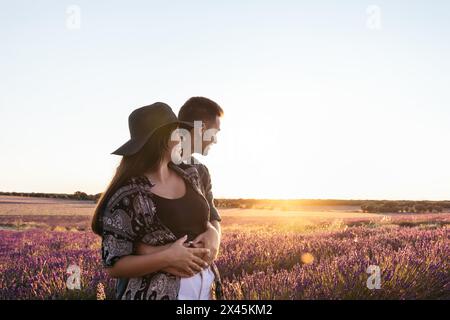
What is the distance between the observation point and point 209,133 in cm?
405

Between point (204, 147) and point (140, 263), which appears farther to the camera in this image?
point (204, 147)

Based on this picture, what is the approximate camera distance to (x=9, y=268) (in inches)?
235

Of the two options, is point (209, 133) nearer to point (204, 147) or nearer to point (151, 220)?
point (204, 147)

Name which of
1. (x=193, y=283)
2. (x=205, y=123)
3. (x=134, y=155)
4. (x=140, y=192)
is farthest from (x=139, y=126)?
(x=205, y=123)

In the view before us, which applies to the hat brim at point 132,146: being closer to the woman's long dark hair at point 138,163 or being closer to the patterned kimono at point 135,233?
the woman's long dark hair at point 138,163

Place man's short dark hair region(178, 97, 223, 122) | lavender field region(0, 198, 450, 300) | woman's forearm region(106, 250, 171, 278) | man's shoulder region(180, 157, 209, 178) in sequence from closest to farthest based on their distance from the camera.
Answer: woman's forearm region(106, 250, 171, 278), man's shoulder region(180, 157, 209, 178), lavender field region(0, 198, 450, 300), man's short dark hair region(178, 97, 223, 122)

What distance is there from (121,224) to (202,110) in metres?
1.71

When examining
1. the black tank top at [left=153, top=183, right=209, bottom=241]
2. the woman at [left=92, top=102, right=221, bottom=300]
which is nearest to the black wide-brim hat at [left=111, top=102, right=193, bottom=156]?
the woman at [left=92, top=102, right=221, bottom=300]

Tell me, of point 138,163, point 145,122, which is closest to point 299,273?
point 138,163

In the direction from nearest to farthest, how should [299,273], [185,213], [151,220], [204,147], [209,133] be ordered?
[151,220]
[185,213]
[204,147]
[299,273]
[209,133]

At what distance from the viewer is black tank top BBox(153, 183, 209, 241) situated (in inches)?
109

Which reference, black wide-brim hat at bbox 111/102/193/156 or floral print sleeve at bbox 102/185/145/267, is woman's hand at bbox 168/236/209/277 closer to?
floral print sleeve at bbox 102/185/145/267

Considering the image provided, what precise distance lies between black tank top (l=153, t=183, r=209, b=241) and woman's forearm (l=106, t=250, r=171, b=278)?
204 millimetres
